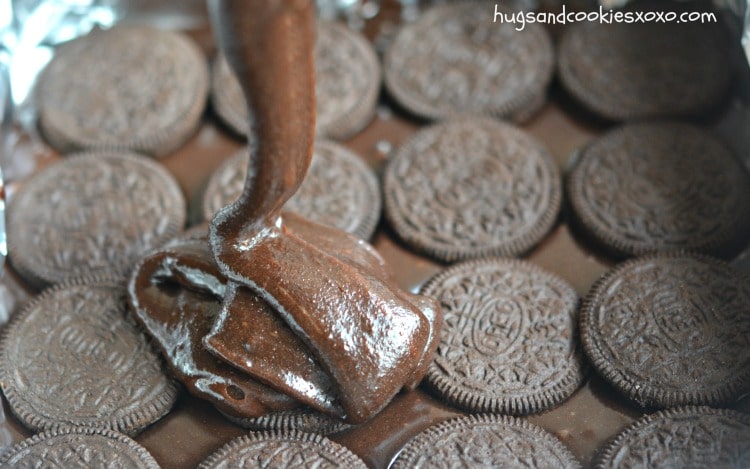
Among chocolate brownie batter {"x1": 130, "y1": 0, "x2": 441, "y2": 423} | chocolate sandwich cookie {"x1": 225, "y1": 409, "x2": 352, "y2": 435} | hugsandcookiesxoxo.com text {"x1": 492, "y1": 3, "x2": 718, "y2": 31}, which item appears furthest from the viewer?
hugsandcookiesxoxo.com text {"x1": 492, "y1": 3, "x2": 718, "y2": 31}

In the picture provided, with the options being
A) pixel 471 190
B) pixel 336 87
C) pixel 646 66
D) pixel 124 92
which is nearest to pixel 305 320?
pixel 471 190

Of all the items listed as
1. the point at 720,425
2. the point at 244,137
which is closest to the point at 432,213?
the point at 244,137

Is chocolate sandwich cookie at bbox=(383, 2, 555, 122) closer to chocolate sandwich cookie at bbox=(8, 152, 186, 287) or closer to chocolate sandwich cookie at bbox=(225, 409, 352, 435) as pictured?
chocolate sandwich cookie at bbox=(8, 152, 186, 287)

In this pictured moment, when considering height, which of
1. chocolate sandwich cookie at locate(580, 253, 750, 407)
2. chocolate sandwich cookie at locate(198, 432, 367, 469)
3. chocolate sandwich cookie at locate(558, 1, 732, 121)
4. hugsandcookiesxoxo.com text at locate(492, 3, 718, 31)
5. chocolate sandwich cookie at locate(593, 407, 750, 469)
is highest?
hugsandcookiesxoxo.com text at locate(492, 3, 718, 31)

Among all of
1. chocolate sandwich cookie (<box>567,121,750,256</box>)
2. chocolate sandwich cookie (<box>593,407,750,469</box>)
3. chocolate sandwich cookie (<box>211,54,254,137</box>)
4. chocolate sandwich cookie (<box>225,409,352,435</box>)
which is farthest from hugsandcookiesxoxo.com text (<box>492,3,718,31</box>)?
chocolate sandwich cookie (<box>225,409,352,435</box>)

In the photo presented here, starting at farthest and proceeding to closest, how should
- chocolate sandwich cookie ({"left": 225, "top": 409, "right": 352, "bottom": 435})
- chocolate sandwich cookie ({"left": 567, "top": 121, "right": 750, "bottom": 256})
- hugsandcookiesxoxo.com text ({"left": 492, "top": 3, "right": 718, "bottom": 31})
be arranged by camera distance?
1. hugsandcookiesxoxo.com text ({"left": 492, "top": 3, "right": 718, "bottom": 31})
2. chocolate sandwich cookie ({"left": 567, "top": 121, "right": 750, "bottom": 256})
3. chocolate sandwich cookie ({"left": 225, "top": 409, "right": 352, "bottom": 435})

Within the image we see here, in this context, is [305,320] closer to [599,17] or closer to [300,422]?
[300,422]
